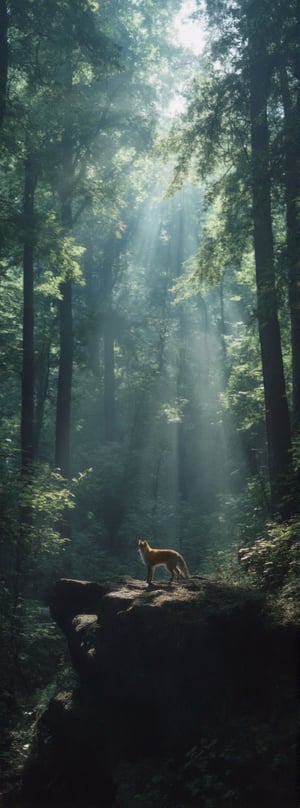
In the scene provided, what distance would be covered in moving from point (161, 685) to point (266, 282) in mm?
7320

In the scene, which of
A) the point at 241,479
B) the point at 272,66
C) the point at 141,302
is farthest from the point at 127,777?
the point at 141,302

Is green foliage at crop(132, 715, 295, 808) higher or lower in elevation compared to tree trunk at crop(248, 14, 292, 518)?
lower

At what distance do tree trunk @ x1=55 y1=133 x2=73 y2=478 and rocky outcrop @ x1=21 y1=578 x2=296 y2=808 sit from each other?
10.6 metres

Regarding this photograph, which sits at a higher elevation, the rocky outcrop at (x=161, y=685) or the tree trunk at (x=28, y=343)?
the tree trunk at (x=28, y=343)

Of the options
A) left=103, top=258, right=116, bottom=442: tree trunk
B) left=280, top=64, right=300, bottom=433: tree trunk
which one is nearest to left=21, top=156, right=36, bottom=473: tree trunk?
left=280, top=64, right=300, bottom=433: tree trunk

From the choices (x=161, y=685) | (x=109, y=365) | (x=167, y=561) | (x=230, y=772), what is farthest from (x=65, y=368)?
(x=109, y=365)

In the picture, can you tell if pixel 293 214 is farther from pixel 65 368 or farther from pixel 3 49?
pixel 65 368

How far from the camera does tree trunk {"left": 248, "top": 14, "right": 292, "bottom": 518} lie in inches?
452

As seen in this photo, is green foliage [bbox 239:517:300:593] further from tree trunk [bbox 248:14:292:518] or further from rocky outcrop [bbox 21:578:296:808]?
tree trunk [bbox 248:14:292:518]

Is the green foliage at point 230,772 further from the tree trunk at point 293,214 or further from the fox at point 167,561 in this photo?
the tree trunk at point 293,214

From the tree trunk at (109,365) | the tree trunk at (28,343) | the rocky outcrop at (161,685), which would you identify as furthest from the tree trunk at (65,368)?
the tree trunk at (109,365)

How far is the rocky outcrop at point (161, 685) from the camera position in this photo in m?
5.79

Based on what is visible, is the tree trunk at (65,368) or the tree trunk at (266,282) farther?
the tree trunk at (65,368)

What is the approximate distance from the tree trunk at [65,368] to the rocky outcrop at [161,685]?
10.6 metres
